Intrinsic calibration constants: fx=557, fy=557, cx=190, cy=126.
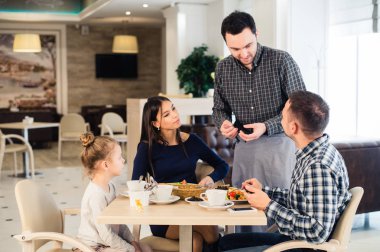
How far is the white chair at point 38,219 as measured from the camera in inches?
97.6

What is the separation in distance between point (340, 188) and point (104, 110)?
12150mm

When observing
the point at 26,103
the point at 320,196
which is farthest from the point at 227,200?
the point at 26,103

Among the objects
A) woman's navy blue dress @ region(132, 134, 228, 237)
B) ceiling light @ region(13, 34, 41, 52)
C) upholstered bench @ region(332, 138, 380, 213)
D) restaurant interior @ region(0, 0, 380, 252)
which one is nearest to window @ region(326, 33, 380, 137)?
restaurant interior @ region(0, 0, 380, 252)

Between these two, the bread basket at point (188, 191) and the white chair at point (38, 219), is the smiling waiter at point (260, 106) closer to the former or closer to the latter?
the bread basket at point (188, 191)

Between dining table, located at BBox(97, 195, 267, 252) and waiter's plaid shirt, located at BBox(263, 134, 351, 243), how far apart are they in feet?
0.33

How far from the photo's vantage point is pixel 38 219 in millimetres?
2691

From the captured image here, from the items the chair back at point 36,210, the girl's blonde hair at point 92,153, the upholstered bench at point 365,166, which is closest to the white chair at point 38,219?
the chair back at point 36,210

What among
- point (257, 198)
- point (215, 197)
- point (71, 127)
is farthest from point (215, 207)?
point (71, 127)

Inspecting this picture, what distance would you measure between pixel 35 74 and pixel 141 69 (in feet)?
9.42

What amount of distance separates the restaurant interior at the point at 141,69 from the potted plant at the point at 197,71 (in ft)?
0.66

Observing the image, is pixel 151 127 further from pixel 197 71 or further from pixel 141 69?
pixel 141 69

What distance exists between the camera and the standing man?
301cm

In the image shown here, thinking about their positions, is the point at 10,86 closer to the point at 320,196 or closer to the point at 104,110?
the point at 104,110

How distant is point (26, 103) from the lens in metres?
14.4
